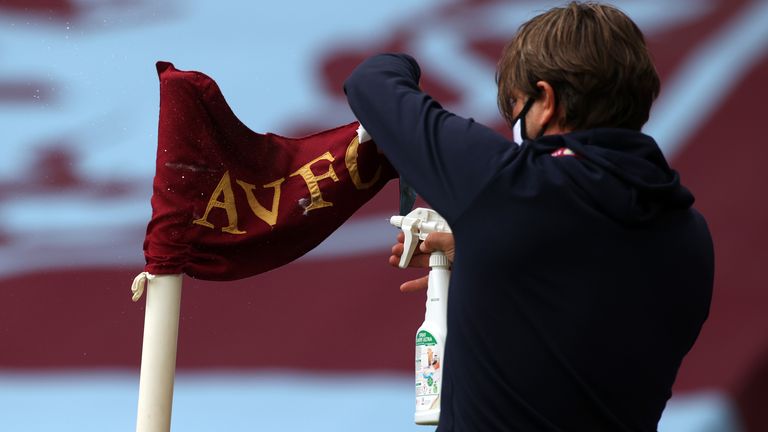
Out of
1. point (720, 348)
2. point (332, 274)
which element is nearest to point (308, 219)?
point (332, 274)

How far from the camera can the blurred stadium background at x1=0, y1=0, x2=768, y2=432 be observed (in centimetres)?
182

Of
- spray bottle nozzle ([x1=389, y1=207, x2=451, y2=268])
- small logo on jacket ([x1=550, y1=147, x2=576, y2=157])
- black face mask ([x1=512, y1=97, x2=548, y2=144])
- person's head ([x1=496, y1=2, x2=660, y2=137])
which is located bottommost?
spray bottle nozzle ([x1=389, y1=207, x2=451, y2=268])

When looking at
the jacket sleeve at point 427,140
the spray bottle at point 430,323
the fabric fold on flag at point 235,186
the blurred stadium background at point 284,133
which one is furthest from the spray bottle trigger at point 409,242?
the blurred stadium background at point 284,133

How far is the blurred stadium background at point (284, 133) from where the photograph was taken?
1.82m

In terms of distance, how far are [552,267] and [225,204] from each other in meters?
0.45

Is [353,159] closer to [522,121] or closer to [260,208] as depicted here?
[260,208]

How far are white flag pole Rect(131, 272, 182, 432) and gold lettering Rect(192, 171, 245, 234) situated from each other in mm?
75

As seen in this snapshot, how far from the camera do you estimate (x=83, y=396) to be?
2010 millimetres

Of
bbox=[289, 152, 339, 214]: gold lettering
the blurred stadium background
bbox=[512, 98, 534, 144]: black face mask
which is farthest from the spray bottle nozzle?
the blurred stadium background

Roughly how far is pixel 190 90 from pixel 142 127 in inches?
35.4

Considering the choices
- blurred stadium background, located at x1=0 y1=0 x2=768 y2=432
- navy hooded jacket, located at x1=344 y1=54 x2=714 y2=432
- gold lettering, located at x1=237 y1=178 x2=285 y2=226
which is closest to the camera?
navy hooded jacket, located at x1=344 y1=54 x2=714 y2=432

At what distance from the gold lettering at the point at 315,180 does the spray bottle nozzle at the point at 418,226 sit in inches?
4.1

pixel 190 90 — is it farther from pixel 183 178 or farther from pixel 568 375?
pixel 568 375

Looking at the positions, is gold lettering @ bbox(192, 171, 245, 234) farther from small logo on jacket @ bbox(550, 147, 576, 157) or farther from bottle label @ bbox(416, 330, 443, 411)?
small logo on jacket @ bbox(550, 147, 576, 157)
